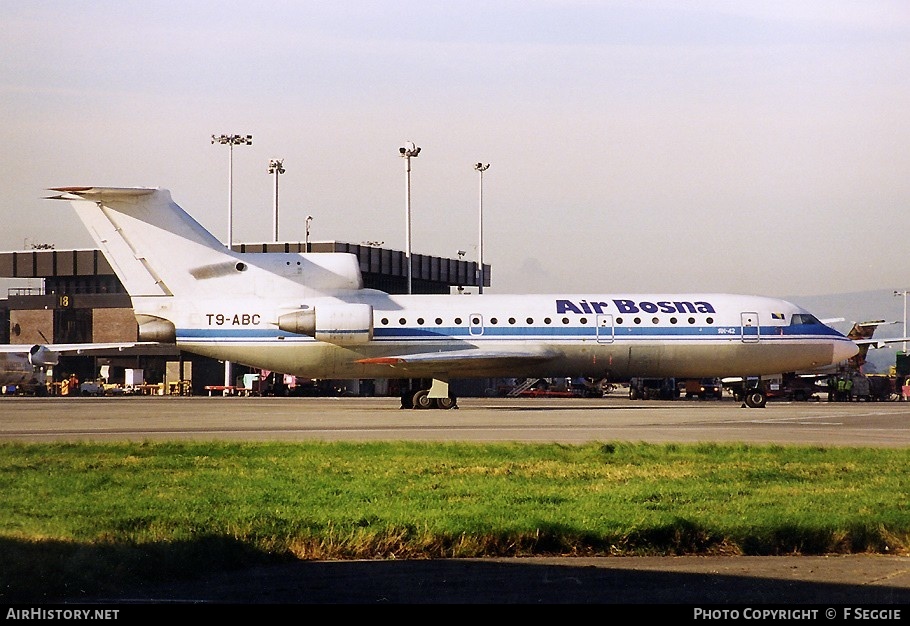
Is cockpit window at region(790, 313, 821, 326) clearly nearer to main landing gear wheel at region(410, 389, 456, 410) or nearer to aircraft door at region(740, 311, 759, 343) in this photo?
aircraft door at region(740, 311, 759, 343)

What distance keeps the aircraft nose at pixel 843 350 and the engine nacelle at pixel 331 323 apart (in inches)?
683

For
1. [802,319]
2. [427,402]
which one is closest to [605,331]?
[427,402]

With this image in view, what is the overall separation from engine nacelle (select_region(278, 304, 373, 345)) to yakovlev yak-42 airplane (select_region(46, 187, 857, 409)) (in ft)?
0.16

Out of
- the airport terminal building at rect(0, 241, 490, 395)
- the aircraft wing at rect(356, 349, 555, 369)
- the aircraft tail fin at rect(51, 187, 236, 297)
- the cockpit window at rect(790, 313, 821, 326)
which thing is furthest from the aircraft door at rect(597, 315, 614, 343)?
the airport terminal building at rect(0, 241, 490, 395)

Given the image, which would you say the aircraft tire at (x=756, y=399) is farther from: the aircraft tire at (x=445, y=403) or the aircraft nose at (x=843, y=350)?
the aircraft tire at (x=445, y=403)

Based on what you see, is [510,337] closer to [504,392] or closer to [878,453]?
[878,453]

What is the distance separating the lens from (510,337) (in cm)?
4078

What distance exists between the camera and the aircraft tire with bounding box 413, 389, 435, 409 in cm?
4056

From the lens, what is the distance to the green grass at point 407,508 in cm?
982

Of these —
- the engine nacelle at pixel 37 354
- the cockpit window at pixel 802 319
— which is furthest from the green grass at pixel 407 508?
the engine nacelle at pixel 37 354

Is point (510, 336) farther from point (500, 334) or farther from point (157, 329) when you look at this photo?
point (157, 329)

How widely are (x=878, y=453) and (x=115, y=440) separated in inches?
550

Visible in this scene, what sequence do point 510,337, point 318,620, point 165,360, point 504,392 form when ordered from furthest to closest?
1. point 165,360
2. point 504,392
3. point 510,337
4. point 318,620

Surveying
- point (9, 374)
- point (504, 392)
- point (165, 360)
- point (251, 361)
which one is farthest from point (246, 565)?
point (165, 360)
